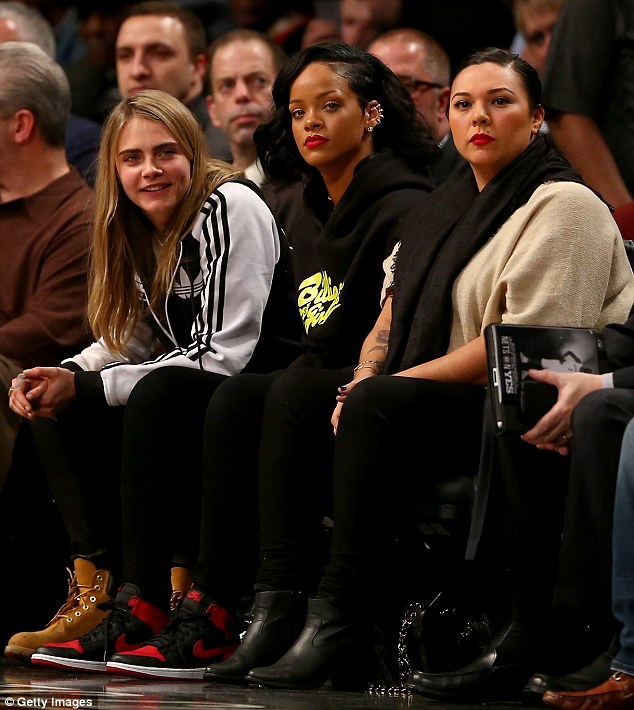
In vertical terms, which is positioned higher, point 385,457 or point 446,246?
point 446,246

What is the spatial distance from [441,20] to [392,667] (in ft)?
10.6

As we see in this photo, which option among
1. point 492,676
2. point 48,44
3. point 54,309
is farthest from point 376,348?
point 48,44

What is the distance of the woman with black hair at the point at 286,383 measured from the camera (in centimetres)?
296

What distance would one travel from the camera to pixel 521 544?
2.53 m

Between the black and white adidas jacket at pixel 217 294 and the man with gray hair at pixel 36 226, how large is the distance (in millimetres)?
459

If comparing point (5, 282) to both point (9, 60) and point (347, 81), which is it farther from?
point (347, 81)

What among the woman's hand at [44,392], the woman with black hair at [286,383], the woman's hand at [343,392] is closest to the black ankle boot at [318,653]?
the woman with black hair at [286,383]

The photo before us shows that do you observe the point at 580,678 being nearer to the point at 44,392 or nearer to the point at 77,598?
the point at 77,598

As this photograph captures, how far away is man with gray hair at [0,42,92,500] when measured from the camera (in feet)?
12.9

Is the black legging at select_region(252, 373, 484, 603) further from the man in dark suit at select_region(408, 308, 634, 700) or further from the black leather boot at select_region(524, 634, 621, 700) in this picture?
the black leather boot at select_region(524, 634, 621, 700)

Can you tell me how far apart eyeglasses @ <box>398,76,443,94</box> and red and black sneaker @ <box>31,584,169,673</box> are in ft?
6.56

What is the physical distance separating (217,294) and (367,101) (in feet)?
1.95

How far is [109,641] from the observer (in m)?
3.10

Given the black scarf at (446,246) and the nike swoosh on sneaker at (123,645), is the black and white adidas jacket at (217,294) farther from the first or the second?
the nike swoosh on sneaker at (123,645)
